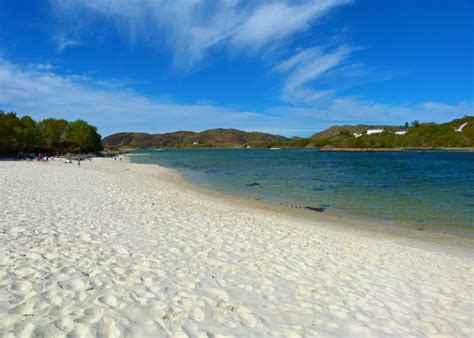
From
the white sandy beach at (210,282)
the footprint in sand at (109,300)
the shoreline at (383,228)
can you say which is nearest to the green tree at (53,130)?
the shoreline at (383,228)

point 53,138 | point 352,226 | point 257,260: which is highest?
point 53,138

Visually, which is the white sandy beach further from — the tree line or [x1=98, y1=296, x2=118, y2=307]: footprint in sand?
the tree line

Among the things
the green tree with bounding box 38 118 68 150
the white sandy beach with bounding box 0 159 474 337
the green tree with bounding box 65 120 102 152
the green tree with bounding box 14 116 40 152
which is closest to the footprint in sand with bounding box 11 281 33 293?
the white sandy beach with bounding box 0 159 474 337

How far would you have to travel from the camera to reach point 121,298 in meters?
5.25

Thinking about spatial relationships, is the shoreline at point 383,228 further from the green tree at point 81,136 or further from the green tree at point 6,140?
the green tree at point 81,136

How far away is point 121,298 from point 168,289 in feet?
2.93

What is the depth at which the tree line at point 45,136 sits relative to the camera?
6570cm

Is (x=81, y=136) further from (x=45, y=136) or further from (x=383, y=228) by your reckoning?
(x=383, y=228)

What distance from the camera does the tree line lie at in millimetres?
65700

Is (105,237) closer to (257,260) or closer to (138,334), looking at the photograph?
(257,260)

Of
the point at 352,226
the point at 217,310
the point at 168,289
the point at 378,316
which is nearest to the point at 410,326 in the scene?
the point at 378,316

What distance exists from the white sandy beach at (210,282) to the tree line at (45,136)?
220ft

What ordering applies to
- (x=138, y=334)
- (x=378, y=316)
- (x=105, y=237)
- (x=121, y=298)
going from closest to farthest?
(x=138, y=334) < (x=121, y=298) < (x=378, y=316) < (x=105, y=237)

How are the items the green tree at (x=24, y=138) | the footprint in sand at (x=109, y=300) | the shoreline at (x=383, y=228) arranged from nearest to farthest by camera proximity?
1. the footprint in sand at (x=109, y=300)
2. the shoreline at (x=383, y=228)
3. the green tree at (x=24, y=138)
